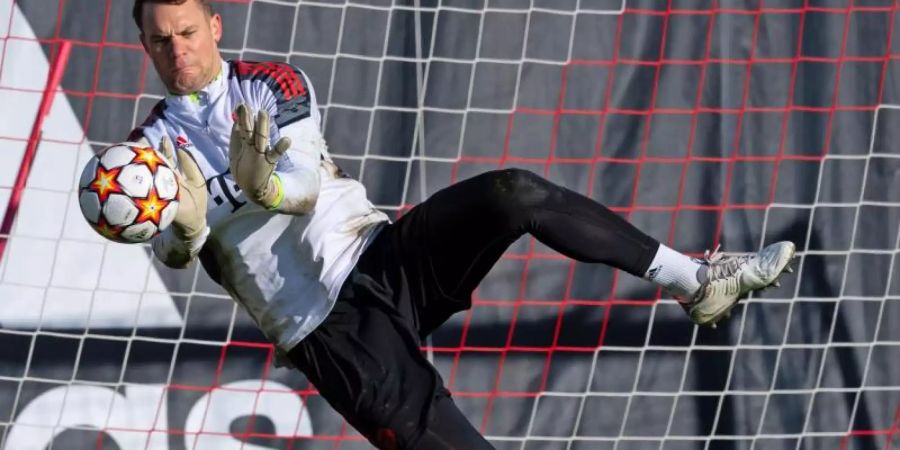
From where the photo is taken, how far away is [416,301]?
128 inches

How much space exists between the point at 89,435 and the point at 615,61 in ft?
6.46

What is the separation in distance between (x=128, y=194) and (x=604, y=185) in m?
2.10

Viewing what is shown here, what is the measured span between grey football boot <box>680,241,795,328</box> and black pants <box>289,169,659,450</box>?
15 cm

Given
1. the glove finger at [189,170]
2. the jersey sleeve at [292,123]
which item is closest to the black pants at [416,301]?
the jersey sleeve at [292,123]

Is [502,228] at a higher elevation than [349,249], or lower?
higher

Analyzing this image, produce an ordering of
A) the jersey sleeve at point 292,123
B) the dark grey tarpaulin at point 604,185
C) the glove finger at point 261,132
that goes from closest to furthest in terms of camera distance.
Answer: the glove finger at point 261,132
the jersey sleeve at point 292,123
the dark grey tarpaulin at point 604,185

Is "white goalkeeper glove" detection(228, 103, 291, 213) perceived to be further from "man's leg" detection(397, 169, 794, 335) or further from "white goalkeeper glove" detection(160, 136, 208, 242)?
"man's leg" detection(397, 169, 794, 335)

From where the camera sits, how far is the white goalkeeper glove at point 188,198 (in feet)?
9.78

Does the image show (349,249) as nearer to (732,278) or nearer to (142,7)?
(142,7)

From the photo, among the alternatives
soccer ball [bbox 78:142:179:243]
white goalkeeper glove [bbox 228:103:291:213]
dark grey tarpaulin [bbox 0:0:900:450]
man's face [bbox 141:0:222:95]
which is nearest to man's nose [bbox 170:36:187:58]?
man's face [bbox 141:0:222:95]

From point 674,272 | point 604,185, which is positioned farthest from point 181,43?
point 604,185

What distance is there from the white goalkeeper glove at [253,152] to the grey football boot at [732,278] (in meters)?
0.97

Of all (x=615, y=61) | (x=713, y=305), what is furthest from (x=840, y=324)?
(x=713, y=305)

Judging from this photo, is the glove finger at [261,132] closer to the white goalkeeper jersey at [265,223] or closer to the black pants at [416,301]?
the white goalkeeper jersey at [265,223]
